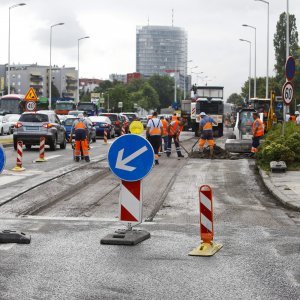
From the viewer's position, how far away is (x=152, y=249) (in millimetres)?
9141

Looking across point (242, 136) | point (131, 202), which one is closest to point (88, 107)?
point (242, 136)

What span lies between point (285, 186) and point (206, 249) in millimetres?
8135

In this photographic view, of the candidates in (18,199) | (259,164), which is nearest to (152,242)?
(18,199)

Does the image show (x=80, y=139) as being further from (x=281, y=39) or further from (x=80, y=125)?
(x=281, y=39)

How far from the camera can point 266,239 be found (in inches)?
392

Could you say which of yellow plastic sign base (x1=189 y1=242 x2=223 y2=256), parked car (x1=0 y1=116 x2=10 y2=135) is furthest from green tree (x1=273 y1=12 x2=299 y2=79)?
yellow plastic sign base (x1=189 y1=242 x2=223 y2=256)

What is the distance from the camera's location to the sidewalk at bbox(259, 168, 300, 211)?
14109mm

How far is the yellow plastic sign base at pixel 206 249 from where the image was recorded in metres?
8.73

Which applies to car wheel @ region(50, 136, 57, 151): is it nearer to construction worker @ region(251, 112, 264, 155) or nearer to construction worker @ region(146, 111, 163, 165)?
construction worker @ region(146, 111, 163, 165)

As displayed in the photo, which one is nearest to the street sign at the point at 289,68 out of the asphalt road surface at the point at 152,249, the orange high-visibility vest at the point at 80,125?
the asphalt road surface at the point at 152,249

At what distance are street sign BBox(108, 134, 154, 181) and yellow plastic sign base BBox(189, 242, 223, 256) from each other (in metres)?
1.33

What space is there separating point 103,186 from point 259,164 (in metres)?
6.58

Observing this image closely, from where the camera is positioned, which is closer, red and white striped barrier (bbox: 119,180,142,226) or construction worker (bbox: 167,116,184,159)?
red and white striped barrier (bbox: 119,180,142,226)

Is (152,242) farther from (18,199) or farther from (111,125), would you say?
(111,125)
